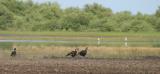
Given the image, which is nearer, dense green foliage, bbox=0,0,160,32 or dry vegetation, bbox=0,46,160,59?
dry vegetation, bbox=0,46,160,59

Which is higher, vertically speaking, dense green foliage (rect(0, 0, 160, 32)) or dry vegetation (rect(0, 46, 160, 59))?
dense green foliage (rect(0, 0, 160, 32))

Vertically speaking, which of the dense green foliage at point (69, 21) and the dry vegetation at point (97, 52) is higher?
the dense green foliage at point (69, 21)

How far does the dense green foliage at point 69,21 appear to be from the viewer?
63062 millimetres

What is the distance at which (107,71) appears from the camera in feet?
65.2

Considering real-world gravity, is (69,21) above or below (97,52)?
above

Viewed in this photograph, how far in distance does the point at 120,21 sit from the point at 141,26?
142 inches

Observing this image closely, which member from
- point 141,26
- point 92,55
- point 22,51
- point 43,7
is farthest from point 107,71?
point 43,7

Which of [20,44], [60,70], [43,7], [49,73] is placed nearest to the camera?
[49,73]

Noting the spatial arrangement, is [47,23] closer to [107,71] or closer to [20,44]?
[20,44]

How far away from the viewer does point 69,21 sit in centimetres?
6359

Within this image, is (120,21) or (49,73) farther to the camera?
(120,21)

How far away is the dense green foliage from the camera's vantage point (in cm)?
6306

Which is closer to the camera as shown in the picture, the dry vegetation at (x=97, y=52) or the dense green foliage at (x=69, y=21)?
the dry vegetation at (x=97, y=52)

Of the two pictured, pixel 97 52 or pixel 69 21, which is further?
pixel 69 21
